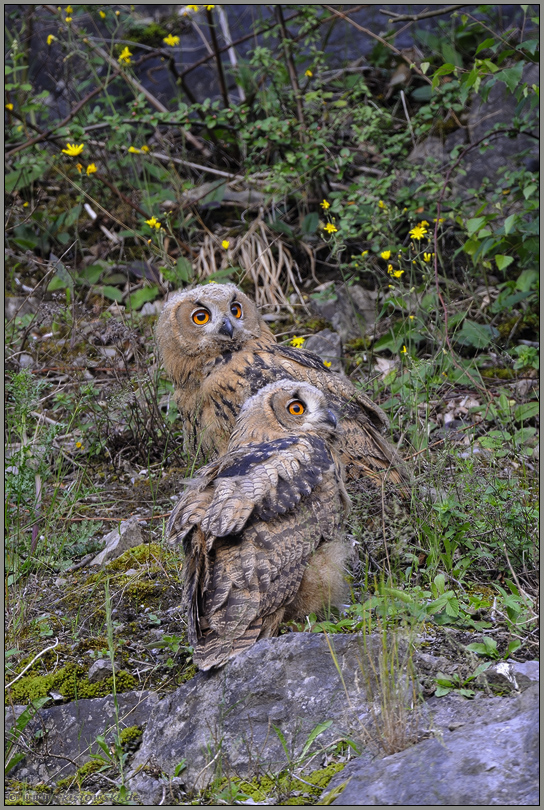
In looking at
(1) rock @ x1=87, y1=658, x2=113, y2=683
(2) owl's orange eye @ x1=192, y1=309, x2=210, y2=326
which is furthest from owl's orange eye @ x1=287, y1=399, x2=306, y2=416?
(1) rock @ x1=87, y1=658, x2=113, y2=683

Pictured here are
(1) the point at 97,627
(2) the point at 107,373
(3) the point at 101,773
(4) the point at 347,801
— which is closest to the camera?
(4) the point at 347,801

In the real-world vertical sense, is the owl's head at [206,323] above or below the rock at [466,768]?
above

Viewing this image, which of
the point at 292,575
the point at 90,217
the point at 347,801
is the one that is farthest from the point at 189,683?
the point at 90,217

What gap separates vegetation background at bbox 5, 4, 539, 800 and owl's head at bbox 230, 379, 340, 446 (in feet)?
1.88

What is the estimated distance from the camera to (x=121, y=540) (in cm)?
423

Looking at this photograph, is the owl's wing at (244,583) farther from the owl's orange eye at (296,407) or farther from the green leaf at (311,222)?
the green leaf at (311,222)

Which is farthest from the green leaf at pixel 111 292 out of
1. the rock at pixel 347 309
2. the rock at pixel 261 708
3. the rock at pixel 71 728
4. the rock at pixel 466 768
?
the rock at pixel 466 768

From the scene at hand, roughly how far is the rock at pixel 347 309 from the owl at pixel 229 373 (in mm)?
1411

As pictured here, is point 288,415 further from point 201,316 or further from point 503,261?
point 503,261

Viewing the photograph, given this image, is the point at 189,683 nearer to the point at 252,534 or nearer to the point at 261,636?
the point at 261,636

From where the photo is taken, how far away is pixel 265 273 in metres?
6.70

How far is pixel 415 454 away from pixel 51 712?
220 centimetres

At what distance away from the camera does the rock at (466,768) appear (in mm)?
2102

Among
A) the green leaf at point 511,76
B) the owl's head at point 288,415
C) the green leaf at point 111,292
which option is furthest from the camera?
the green leaf at point 111,292
